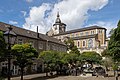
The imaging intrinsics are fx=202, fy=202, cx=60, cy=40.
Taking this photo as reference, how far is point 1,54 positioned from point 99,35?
2859 inches

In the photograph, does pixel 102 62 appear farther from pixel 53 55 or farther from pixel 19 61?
pixel 19 61

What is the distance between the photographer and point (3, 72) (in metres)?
31.8

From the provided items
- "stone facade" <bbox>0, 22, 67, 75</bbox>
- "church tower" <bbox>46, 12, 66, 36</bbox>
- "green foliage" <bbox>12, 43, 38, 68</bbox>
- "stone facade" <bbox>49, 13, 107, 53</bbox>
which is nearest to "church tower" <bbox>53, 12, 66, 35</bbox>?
"church tower" <bbox>46, 12, 66, 36</bbox>

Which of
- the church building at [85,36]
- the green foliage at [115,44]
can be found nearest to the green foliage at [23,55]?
the green foliage at [115,44]

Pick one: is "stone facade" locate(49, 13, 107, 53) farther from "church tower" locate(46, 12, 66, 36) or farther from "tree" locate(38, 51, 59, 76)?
"tree" locate(38, 51, 59, 76)

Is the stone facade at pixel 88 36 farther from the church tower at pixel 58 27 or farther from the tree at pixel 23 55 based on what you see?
the tree at pixel 23 55

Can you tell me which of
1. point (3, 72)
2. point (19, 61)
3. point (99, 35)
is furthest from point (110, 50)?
point (99, 35)

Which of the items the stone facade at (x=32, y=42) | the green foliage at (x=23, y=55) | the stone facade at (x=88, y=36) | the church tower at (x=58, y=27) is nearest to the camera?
the green foliage at (x=23, y=55)

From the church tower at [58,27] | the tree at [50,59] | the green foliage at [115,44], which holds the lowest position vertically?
the tree at [50,59]

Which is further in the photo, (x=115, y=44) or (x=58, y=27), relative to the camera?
(x=58, y=27)

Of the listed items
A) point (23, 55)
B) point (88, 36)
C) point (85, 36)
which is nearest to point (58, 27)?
point (85, 36)

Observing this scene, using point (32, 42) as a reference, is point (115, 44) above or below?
below

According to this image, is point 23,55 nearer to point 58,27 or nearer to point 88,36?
point 88,36

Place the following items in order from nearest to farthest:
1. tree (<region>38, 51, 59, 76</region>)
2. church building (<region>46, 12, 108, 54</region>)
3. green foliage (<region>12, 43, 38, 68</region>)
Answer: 1. green foliage (<region>12, 43, 38, 68</region>)
2. tree (<region>38, 51, 59, 76</region>)
3. church building (<region>46, 12, 108, 54</region>)
